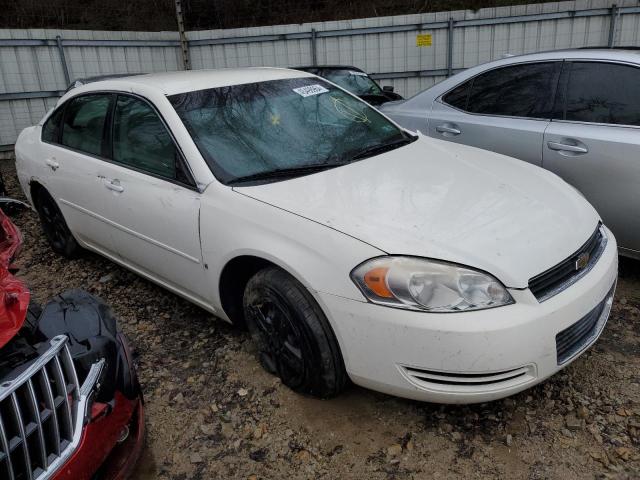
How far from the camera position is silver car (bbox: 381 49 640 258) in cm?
344

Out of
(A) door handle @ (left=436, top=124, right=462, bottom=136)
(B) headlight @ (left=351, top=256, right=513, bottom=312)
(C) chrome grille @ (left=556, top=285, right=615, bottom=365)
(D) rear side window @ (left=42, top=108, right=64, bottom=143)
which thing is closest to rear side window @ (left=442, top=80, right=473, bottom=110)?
(A) door handle @ (left=436, top=124, right=462, bottom=136)

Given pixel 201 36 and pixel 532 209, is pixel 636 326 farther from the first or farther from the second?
pixel 201 36

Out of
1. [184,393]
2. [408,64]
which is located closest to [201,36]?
[408,64]

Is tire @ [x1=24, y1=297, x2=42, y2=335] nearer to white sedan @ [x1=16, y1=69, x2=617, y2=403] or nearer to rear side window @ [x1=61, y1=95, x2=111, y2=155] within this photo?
white sedan @ [x1=16, y1=69, x2=617, y2=403]

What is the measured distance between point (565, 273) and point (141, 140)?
7.93 ft

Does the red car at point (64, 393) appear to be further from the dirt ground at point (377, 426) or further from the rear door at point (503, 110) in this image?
the rear door at point (503, 110)

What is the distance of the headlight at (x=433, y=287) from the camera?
7.11ft

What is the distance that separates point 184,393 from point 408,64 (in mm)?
9594

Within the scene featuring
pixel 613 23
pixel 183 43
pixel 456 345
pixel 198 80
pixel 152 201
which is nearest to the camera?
pixel 456 345

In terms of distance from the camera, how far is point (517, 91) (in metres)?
4.05

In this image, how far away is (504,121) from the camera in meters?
4.05

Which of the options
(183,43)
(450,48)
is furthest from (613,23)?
(183,43)

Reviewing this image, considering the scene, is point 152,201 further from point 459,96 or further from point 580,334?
point 459,96

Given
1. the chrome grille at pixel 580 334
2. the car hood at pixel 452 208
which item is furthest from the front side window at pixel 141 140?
the chrome grille at pixel 580 334
